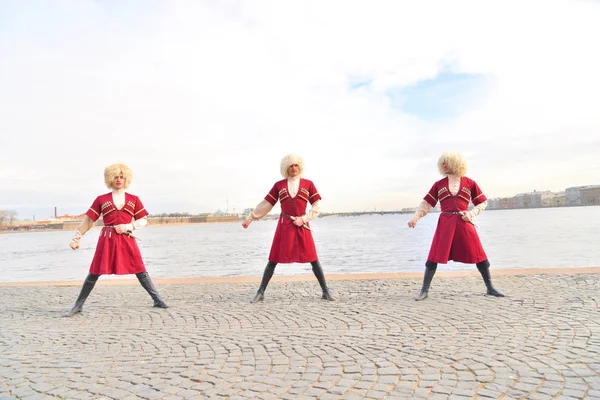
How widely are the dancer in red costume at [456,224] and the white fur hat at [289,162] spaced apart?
65.2 inches

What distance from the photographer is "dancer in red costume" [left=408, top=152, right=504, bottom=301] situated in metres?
6.30

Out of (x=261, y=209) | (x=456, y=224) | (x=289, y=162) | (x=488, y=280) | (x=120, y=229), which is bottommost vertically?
(x=488, y=280)

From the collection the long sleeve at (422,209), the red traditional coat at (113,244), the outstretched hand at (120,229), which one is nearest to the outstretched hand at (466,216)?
the long sleeve at (422,209)

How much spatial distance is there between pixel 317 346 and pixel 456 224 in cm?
300

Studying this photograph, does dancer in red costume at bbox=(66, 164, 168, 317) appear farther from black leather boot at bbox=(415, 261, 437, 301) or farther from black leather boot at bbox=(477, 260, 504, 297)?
black leather boot at bbox=(477, 260, 504, 297)

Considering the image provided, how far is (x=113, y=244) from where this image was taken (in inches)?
243

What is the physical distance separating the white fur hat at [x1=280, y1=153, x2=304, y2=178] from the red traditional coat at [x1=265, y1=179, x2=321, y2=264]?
143 millimetres

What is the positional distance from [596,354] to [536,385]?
0.89m

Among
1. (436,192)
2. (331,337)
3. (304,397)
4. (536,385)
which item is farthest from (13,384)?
(436,192)

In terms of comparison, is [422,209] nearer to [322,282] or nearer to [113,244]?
[322,282]

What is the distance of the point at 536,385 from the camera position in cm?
312

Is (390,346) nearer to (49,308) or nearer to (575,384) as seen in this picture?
(575,384)

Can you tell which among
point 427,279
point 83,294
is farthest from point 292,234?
point 83,294

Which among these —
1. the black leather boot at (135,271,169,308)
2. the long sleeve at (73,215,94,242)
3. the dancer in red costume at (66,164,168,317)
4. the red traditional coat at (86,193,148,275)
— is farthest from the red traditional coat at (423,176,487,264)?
the long sleeve at (73,215,94,242)
